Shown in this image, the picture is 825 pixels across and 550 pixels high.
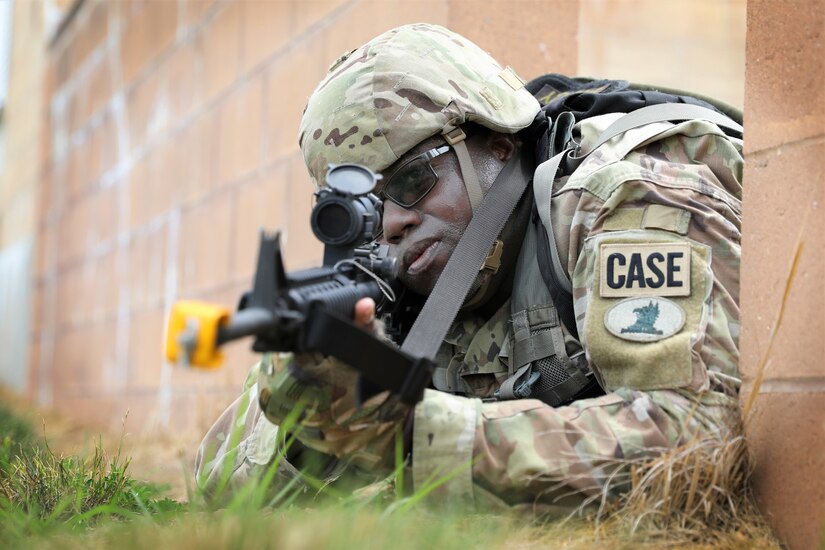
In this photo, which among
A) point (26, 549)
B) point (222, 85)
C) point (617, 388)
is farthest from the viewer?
point (222, 85)

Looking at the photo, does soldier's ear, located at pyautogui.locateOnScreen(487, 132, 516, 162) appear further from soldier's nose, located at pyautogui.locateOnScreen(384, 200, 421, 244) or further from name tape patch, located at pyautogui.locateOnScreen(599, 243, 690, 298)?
name tape patch, located at pyautogui.locateOnScreen(599, 243, 690, 298)

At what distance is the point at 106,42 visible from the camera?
7.59 m

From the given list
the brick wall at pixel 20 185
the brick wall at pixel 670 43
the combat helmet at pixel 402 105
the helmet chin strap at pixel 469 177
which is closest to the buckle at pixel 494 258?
the helmet chin strap at pixel 469 177

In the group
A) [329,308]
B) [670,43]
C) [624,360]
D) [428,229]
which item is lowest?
[624,360]

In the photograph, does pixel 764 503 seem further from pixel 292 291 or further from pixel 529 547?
pixel 292 291

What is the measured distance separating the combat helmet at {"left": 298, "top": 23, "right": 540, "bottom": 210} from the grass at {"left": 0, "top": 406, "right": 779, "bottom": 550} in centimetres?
77

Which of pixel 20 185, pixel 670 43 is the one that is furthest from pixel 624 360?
pixel 20 185

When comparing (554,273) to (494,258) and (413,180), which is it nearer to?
(494,258)

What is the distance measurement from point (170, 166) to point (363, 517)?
4859 millimetres

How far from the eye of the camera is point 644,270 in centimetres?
191

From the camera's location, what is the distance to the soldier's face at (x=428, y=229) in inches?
92.9

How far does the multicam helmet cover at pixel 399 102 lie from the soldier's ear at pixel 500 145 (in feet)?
0.16

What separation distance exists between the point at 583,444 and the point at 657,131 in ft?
2.25

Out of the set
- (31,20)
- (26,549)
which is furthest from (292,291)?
(31,20)
